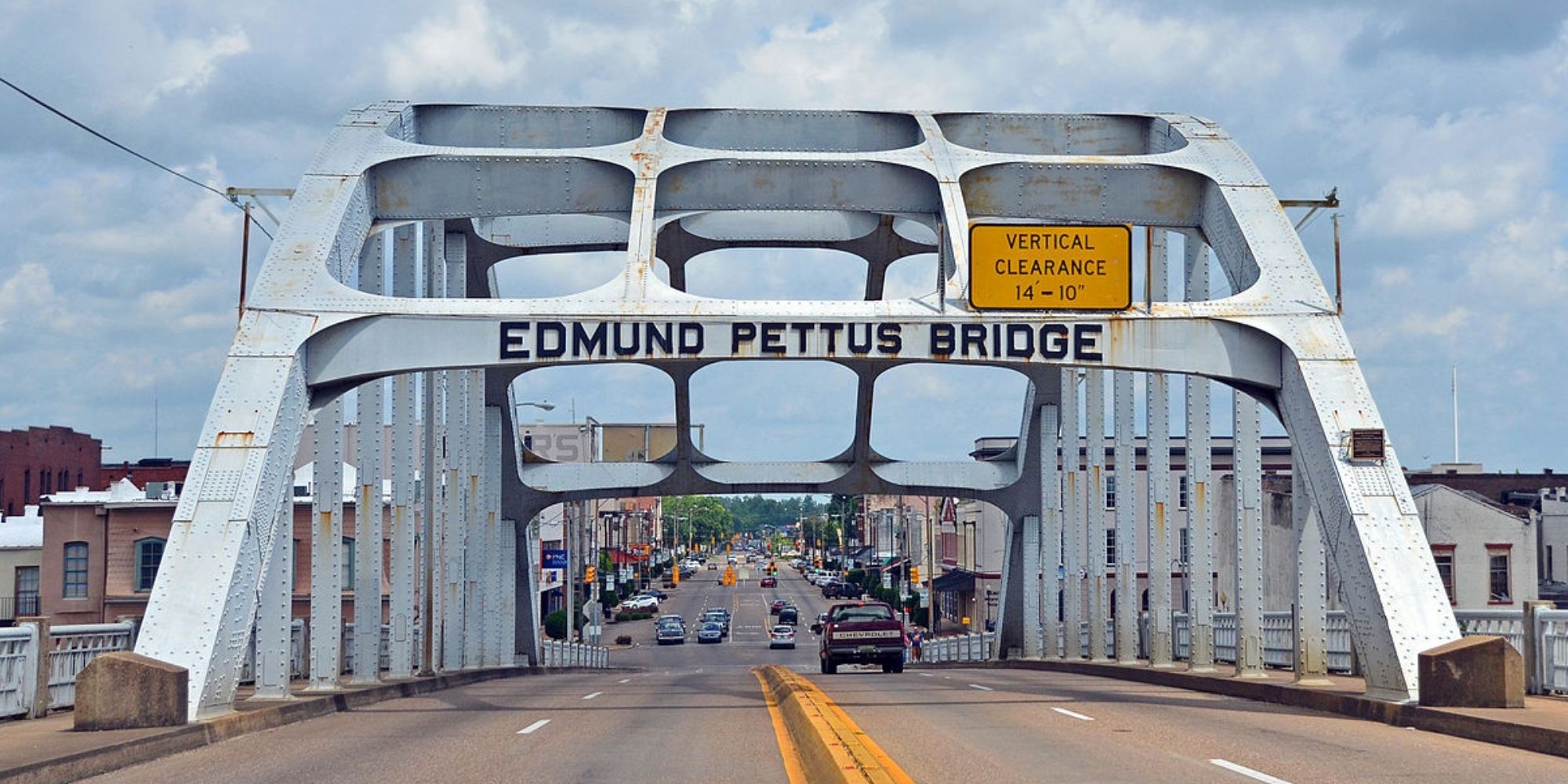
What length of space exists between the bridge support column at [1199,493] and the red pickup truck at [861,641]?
1364 centimetres

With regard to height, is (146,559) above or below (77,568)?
above

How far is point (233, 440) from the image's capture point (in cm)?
1873

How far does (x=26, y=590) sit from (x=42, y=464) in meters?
25.8

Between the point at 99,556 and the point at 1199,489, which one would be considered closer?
the point at 1199,489

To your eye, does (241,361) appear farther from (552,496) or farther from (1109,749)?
(552,496)

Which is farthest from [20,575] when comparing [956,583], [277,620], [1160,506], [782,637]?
[956,583]

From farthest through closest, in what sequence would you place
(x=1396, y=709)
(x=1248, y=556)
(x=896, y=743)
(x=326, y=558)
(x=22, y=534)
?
(x=22, y=534) < (x=1248, y=556) < (x=326, y=558) < (x=1396, y=709) < (x=896, y=743)

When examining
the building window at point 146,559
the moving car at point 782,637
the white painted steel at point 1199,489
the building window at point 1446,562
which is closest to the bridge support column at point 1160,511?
the white painted steel at point 1199,489

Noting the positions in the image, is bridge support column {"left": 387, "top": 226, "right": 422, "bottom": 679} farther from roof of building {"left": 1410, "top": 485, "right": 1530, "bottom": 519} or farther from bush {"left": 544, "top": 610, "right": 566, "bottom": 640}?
bush {"left": 544, "top": 610, "right": 566, "bottom": 640}

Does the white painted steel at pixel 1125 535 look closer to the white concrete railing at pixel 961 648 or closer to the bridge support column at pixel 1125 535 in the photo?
the bridge support column at pixel 1125 535

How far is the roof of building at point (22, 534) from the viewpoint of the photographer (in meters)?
56.7

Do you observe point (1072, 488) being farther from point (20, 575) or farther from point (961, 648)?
point (20, 575)

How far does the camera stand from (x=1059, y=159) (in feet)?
84.0

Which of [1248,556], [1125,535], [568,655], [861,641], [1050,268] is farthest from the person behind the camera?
[568,655]
